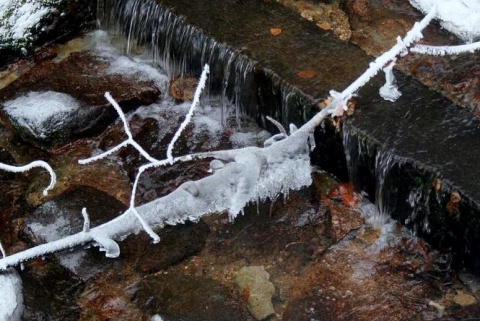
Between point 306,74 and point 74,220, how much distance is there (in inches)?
63.4

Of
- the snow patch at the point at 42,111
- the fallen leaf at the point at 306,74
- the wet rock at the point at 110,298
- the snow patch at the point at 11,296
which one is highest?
the fallen leaf at the point at 306,74

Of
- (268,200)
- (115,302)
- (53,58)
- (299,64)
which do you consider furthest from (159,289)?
(53,58)

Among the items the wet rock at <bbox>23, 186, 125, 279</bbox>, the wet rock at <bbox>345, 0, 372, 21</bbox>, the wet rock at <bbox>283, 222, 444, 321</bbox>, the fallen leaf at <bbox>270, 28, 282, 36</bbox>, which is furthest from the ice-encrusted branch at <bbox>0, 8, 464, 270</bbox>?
the wet rock at <bbox>345, 0, 372, 21</bbox>

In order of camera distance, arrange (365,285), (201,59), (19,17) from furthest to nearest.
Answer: (19,17) → (201,59) → (365,285)

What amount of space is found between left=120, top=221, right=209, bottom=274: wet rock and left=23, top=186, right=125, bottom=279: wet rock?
0.12 meters

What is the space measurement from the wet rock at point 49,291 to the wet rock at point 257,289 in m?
0.88

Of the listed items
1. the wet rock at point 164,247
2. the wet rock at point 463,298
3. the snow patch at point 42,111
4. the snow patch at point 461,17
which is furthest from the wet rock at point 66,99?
the wet rock at point 463,298

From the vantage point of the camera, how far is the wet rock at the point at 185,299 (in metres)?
3.86

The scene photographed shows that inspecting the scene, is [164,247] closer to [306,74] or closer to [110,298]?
[110,298]

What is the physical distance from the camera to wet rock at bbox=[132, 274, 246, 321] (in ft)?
12.7

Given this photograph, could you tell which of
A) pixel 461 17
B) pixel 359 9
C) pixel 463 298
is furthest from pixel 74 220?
pixel 461 17

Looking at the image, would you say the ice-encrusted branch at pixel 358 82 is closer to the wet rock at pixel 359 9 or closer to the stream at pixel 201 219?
the stream at pixel 201 219

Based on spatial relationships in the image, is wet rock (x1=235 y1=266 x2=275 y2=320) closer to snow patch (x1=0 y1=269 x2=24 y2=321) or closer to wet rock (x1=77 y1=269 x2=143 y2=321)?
wet rock (x1=77 y1=269 x2=143 y2=321)

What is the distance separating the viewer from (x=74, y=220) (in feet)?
14.2
